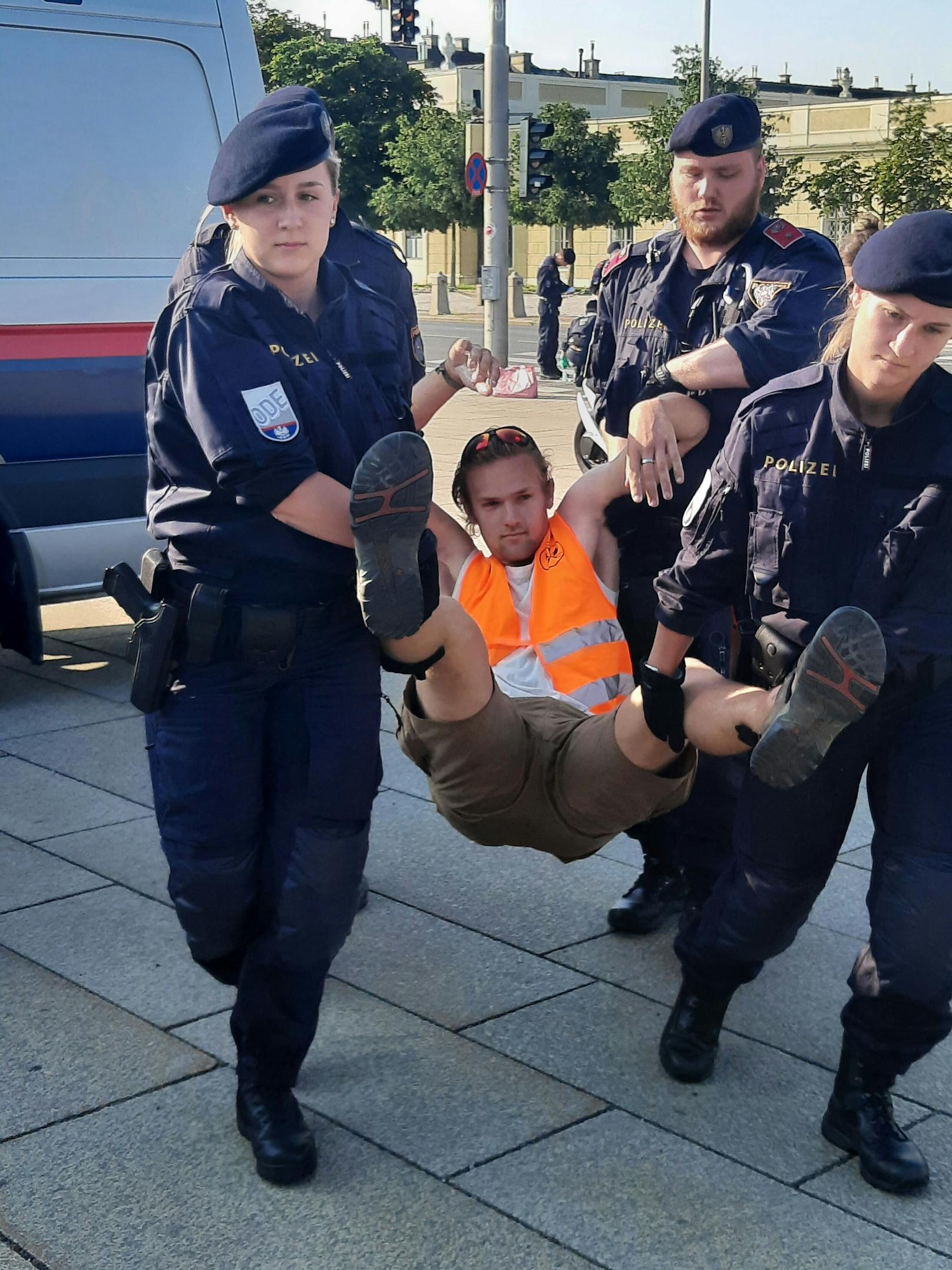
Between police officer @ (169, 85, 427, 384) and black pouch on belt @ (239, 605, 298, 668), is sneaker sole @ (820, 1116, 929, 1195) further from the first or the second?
police officer @ (169, 85, 427, 384)

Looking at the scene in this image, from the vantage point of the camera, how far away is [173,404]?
2.81m

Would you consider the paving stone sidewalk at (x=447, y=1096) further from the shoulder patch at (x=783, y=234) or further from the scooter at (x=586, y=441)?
the scooter at (x=586, y=441)

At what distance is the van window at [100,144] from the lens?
5.82 m

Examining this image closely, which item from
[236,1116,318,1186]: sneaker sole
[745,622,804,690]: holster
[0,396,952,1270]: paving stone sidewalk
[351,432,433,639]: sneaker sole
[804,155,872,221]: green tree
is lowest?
[0,396,952,1270]: paving stone sidewalk

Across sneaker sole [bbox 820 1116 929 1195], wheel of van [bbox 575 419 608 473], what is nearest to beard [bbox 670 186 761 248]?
sneaker sole [bbox 820 1116 929 1195]

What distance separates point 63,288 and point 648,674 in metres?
3.72

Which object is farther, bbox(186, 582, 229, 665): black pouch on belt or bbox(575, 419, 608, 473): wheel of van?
bbox(575, 419, 608, 473): wheel of van

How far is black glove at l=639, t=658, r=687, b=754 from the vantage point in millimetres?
3131

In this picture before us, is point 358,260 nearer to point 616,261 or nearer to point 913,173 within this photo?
point 616,261

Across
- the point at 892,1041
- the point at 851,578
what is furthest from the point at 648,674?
the point at 892,1041

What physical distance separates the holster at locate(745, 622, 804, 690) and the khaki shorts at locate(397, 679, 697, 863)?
0.87 feet

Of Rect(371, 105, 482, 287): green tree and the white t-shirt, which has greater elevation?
Rect(371, 105, 482, 287): green tree

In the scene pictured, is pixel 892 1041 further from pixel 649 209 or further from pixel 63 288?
pixel 649 209

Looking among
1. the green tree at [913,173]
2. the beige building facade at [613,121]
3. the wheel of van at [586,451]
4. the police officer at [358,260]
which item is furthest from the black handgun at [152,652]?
the beige building facade at [613,121]
